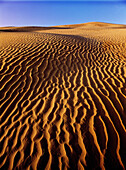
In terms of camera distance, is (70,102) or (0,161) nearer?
(0,161)

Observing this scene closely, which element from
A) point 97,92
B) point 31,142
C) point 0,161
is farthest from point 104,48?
point 0,161

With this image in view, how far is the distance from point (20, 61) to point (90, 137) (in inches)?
172

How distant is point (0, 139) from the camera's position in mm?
2664

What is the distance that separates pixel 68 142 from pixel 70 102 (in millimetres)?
1239

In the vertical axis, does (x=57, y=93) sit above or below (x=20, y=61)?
below

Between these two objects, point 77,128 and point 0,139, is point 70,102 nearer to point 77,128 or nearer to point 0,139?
point 77,128

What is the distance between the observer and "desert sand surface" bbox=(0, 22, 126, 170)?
2393 millimetres

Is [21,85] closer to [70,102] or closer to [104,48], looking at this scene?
[70,102]

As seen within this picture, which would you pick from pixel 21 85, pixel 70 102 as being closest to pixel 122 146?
pixel 70 102

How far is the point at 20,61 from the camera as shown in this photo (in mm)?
5727

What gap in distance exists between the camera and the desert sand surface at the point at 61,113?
2.39m

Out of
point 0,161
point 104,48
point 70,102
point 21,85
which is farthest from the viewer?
point 104,48

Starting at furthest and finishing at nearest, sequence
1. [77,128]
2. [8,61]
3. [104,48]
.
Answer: [104,48] < [8,61] < [77,128]

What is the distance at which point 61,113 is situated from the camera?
10.9ft
